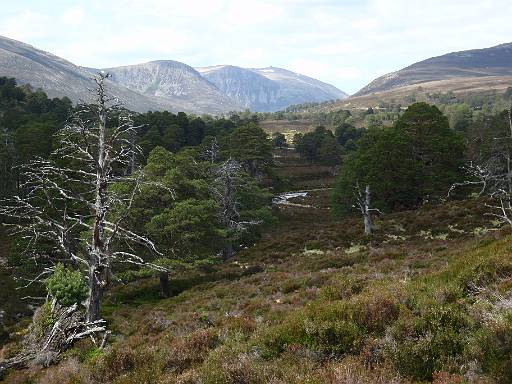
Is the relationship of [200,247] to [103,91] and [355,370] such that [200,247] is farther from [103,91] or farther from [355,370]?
[355,370]

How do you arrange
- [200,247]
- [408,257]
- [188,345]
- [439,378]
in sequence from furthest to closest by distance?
[200,247]
[408,257]
[188,345]
[439,378]

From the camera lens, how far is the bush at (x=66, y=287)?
51.2ft

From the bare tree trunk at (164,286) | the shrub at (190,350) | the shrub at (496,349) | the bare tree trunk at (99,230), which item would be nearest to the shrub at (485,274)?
the shrub at (496,349)

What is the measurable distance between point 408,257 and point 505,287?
41.1 feet

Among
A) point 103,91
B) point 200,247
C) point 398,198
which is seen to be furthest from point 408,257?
point 398,198

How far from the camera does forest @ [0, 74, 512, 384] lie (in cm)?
632

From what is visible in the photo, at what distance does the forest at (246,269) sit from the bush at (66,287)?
0.18ft

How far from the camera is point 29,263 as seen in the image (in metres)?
27.7

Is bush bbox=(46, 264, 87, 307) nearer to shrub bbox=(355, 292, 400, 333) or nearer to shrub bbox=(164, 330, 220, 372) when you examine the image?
shrub bbox=(164, 330, 220, 372)

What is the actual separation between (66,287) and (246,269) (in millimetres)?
13088

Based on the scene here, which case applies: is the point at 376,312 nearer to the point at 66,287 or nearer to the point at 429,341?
the point at 429,341

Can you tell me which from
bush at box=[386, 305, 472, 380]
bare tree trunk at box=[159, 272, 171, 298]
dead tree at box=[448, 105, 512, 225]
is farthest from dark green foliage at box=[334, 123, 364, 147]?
bush at box=[386, 305, 472, 380]

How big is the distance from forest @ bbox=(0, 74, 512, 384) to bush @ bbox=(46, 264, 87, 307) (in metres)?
0.06

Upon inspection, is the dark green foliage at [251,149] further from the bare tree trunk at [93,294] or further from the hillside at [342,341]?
the bare tree trunk at [93,294]
